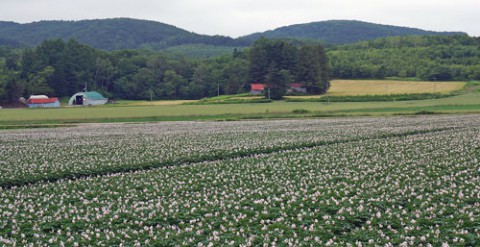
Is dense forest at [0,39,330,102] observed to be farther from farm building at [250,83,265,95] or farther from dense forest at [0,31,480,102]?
farm building at [250,83,265,95]

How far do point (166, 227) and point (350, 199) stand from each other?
16.2 feet

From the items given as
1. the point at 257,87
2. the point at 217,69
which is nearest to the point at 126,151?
the point at 257,87

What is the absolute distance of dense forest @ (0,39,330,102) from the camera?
129375 mm

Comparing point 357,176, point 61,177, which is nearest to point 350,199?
point 357,176

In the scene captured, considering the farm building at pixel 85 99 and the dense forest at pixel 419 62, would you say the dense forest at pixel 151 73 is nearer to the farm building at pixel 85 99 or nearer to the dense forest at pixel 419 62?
the farm building at pixel 85 99

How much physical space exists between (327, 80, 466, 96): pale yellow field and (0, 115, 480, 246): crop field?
8337 cm

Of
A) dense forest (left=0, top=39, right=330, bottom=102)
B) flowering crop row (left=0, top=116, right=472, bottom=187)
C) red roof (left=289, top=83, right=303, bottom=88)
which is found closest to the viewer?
flowering crop row (left=0, top=116, right=472, bottom=187)

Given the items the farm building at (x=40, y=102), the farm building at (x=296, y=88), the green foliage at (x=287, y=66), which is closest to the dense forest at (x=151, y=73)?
the green foliage at (x=287, y=66)

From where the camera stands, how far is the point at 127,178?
66.2 ft

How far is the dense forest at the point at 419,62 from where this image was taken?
129500 mm

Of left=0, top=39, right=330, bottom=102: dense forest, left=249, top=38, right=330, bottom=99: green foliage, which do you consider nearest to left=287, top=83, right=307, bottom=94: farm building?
left=249, top=38, right=330, bottom=99: green foliage

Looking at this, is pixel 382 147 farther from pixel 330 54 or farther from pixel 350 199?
pixel 330 54

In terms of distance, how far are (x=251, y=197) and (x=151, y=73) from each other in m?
142

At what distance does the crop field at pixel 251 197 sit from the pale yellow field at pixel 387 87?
8337 cm
